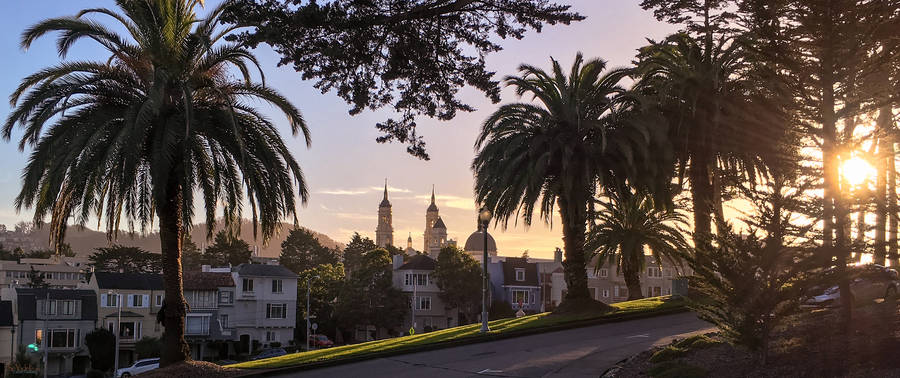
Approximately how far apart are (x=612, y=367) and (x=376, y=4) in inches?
403

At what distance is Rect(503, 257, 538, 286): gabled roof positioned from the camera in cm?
9776

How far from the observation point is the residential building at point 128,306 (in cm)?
7356

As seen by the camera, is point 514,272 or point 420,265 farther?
point 514,272

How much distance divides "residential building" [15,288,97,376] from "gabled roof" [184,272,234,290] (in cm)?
882

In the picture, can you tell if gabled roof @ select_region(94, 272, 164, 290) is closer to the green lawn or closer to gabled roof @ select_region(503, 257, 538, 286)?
gabled roof @ select_region(503, 257, 538, 286)

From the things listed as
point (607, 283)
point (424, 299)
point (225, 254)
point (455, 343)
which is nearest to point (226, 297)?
point (424, 299)

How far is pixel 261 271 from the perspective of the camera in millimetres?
81000

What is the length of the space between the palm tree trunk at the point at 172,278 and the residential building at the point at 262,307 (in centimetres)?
5695

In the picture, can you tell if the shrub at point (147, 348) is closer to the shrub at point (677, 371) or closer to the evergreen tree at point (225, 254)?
the evergreen tree at point (225, 254)

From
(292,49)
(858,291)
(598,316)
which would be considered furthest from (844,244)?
(598,316)

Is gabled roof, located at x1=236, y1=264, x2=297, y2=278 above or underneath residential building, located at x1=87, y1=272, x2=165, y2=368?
above

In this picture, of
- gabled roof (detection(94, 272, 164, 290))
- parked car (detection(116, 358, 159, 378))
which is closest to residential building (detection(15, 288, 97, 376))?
gabled roof (detection(94, 272, 164, 290))

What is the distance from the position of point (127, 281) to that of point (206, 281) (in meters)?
7.11

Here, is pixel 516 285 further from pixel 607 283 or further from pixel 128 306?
pixel 128 306
